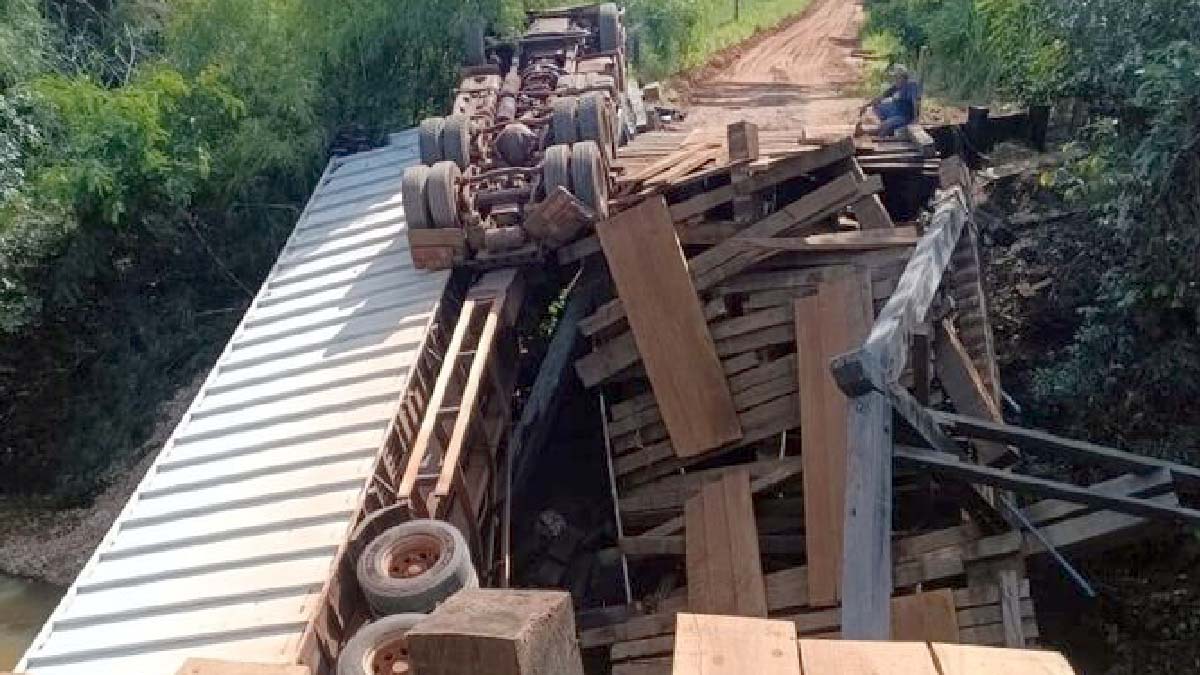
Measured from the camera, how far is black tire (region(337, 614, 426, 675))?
5.23m

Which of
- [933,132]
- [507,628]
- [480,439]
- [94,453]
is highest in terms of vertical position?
[507,628]

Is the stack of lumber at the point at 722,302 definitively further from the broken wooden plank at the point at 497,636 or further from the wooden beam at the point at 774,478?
the broken wooden plank at the point at 497,636

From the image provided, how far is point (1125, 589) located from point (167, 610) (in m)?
6.63

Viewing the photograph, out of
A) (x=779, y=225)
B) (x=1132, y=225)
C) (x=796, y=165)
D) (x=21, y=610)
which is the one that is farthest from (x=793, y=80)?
(x=21, y=610)

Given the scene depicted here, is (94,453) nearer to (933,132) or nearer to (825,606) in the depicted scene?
(825,606)

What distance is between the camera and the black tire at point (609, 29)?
12992mm

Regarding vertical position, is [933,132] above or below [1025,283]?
above

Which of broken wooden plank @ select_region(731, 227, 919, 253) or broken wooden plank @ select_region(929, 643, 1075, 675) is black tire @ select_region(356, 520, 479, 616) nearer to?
broken wooden plank @ select_region(731, 227, 919, 253)

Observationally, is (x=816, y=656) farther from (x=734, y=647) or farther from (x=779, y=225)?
(x=779, y=225)

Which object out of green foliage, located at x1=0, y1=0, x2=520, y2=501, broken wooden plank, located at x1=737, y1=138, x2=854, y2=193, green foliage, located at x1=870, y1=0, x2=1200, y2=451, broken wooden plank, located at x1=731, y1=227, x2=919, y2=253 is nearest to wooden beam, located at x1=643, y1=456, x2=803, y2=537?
broken wooden plank, located at x1=731, y1=227, x2=919, y2=253

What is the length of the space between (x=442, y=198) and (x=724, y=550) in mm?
3830

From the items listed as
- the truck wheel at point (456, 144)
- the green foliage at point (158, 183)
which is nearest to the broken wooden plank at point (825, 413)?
the truck wheel at point (456, 144)

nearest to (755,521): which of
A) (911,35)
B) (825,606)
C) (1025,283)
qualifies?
(825,606)

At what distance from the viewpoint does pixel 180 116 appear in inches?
513
